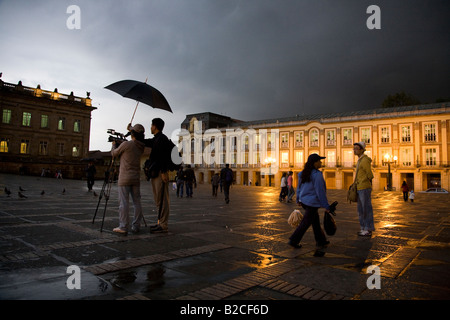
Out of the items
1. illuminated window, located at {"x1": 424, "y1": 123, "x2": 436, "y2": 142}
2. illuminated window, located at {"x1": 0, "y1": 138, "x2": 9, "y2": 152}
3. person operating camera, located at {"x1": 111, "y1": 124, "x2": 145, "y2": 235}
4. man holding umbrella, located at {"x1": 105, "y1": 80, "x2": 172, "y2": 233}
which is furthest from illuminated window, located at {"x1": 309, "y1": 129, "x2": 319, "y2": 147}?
person operating camera, located at {"x1": 111, "y1": 124, "x2": 145, "y2": 235}

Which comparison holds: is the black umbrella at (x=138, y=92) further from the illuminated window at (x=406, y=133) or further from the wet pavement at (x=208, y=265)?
the illuminated window at (x=406, y=133)

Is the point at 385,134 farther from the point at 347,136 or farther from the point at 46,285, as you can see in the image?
the point at 46,285

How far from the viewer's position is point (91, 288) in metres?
2.71

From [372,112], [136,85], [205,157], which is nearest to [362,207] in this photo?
[136,85]

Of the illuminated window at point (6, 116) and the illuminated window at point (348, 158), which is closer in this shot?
the illuminated window at point (6, 116)

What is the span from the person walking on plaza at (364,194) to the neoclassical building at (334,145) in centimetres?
3321

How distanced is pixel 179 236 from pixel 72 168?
4040 cm

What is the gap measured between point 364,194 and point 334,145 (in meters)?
44.5

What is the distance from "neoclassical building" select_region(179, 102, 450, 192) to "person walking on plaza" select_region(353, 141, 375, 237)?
33.2 meters

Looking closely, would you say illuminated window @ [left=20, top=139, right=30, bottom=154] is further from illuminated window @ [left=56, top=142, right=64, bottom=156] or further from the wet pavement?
the wet pavement

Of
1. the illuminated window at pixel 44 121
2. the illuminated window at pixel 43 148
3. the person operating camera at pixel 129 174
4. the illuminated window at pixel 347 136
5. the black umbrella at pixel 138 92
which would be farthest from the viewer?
the illuminated window at pixel 347 136

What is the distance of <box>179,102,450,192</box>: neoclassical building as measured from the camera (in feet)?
135

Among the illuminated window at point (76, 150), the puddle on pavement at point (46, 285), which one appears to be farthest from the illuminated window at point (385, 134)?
the puddle on pavement at point (46, 285)

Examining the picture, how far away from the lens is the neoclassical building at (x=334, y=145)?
41.1 m
